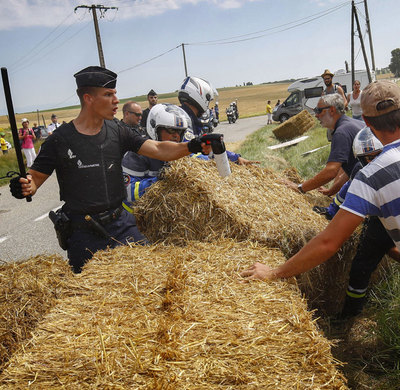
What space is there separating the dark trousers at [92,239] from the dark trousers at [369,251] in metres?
2.01

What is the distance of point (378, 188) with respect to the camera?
222 centimetres

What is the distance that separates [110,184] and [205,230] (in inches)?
36.0

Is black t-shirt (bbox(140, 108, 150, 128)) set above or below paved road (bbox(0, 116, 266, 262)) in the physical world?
above

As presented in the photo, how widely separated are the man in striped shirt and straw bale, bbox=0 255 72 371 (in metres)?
1.28

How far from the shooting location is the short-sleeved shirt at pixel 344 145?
4805mm

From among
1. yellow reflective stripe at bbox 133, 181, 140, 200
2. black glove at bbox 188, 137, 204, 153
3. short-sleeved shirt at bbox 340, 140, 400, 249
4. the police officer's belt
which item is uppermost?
black glove at bbox 188, 137, 204, 153

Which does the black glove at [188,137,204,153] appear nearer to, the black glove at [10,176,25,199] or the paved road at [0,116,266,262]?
the black glove at [10,176,25,199]

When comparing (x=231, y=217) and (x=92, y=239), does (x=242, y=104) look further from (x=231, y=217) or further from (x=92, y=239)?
(x=92, y=239)

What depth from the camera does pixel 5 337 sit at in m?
2.37

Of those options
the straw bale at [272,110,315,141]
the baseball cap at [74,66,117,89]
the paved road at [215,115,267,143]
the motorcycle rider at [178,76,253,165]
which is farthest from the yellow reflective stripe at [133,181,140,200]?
the straw bale at [272,110,315,141]

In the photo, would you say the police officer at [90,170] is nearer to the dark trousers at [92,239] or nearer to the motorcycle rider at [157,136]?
the dark trousers at [92,239]

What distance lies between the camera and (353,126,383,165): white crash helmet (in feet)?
10.8

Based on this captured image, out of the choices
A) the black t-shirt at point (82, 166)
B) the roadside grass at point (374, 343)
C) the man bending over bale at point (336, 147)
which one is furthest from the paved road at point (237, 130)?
the black t-shirt at point (82, 166)

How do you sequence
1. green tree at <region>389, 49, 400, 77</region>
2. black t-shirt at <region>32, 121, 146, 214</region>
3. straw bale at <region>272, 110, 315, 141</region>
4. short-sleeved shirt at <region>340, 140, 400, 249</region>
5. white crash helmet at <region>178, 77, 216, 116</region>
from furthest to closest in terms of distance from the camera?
green tree at <region>389, 49, 400, 77</region>
straw bale at <region>272, 110, 315, 141</region>
white crash helmet at <region>178, 77, 216, 116</region>
black t-shirt at <region>32, 121, 146, 214</region>
short-sleeved shirt at <region>340, 140, 400, 249</region>
